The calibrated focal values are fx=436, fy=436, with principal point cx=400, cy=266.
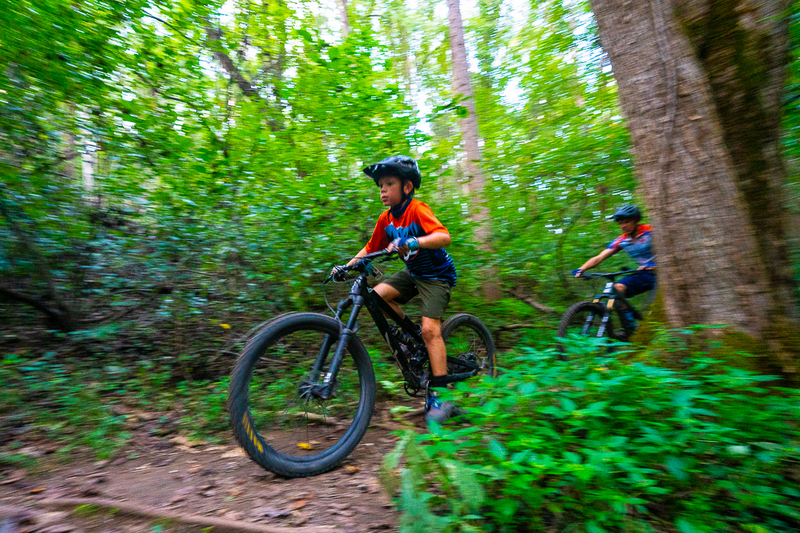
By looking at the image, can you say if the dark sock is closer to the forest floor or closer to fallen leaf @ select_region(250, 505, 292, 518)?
the forest floor

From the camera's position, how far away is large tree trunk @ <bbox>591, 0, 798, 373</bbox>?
9.76ft

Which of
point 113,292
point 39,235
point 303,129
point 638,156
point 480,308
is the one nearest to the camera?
point 638,156

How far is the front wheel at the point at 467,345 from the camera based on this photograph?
4305 mm

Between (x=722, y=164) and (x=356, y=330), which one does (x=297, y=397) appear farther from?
(x=722, y=164)

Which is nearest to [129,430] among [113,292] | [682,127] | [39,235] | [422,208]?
[113,292]

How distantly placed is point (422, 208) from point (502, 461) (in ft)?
6.82

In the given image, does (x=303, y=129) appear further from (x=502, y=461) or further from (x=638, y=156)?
(x=502, y=461)

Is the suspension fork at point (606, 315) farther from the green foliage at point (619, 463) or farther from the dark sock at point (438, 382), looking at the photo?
the green foliage at point (619, 463)

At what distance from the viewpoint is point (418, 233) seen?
3.58 m

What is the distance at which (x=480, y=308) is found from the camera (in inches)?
243

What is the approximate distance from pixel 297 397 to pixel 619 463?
2.04 metres

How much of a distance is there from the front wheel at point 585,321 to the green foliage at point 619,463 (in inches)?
108

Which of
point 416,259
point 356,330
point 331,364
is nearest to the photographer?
point 331,364

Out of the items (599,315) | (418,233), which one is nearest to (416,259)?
(418,233)
